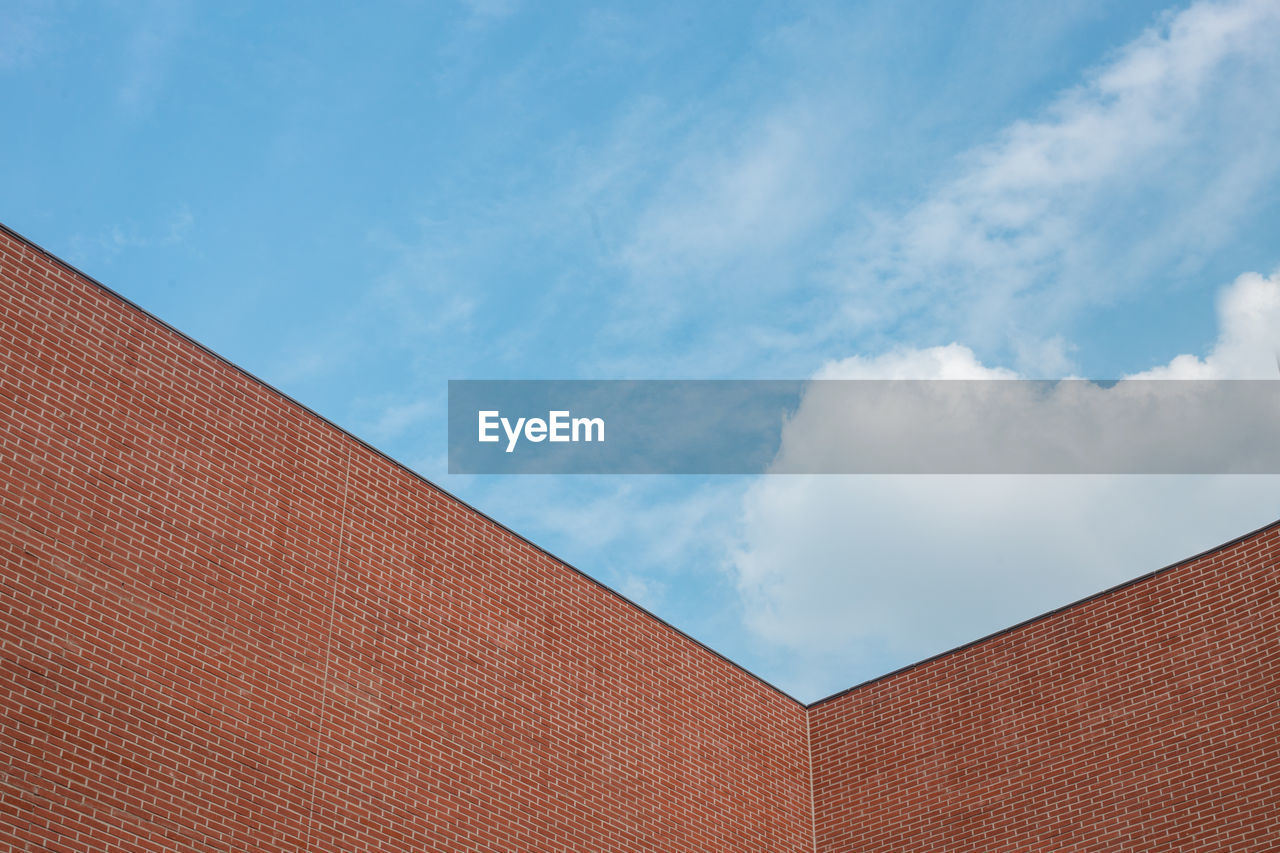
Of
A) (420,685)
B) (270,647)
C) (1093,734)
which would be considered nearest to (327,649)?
(270,647)

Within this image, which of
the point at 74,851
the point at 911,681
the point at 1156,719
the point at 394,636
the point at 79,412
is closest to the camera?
the point at 74,851

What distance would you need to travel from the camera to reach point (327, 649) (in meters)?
12.8

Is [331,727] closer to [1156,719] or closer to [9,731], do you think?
[9,731]

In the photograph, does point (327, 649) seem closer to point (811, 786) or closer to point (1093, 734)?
point (811, 786)

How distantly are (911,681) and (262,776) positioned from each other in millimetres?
8460

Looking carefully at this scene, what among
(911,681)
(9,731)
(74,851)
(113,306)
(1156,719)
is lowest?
(74,851)

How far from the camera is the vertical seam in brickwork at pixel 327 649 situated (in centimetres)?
1195

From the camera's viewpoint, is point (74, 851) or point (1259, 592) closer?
point (74, 851)

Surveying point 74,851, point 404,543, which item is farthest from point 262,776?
point 404,543

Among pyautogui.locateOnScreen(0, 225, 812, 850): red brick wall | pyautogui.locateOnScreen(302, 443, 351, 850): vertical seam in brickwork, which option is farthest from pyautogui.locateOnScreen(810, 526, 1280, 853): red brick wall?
pyautogui.locateOnScreen(302, 443, 351, 850): vertical seam in brickwork

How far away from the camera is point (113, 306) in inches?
496

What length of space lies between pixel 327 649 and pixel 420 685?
3.65 feet

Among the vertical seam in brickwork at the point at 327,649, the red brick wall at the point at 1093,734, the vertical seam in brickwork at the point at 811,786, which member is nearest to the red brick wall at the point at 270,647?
the vertical seam in brickwork at the point at 327,649

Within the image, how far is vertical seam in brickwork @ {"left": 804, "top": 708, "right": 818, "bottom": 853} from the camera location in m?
16.9
